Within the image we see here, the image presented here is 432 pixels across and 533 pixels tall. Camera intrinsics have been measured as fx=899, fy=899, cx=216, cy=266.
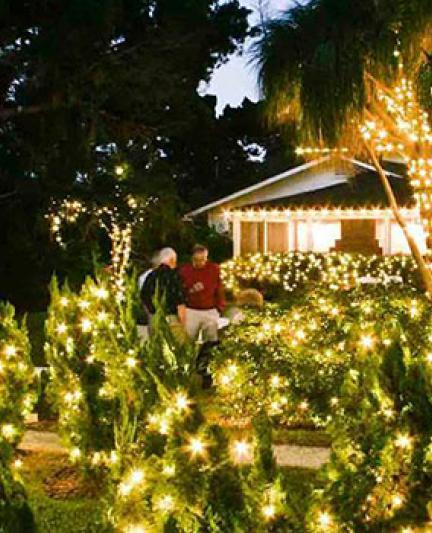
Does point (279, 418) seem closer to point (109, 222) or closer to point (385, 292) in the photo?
point (385, 292)

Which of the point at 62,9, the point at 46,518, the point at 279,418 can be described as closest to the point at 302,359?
the point at 279,418

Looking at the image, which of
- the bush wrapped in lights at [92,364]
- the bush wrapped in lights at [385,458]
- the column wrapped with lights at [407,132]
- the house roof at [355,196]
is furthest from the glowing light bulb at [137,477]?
the house roof at [355,196]

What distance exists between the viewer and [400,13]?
12266mm

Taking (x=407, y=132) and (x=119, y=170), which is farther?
(x=119, y=170)

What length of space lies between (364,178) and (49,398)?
719 inches

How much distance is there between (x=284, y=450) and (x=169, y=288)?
→ 7.35 ft

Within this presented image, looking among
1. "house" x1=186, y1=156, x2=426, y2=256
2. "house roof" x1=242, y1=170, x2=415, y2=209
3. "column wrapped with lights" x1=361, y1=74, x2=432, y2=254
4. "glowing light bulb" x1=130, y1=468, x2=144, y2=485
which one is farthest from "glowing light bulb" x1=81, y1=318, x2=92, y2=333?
"house roof" x1=242, y1=170, x2=415, y2=209

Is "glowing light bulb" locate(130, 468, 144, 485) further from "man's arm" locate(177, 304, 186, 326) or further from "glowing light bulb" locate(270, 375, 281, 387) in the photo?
"man's arm" locate(177, 304, 186, 326)

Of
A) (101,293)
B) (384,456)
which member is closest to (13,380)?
(101,293)

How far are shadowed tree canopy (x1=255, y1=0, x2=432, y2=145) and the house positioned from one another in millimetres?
9295

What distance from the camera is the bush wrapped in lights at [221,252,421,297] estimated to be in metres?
20.0

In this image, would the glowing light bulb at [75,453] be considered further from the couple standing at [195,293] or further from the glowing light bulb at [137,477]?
the couple standing at [195,293]

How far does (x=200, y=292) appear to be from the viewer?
938cm

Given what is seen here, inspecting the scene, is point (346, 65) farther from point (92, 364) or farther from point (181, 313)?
point (92, 364)
